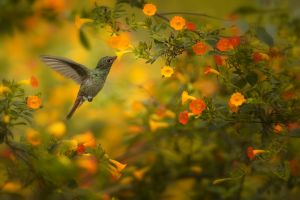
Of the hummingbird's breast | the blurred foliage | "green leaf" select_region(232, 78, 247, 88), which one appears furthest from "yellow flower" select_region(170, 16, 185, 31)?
the hummingbird's breast

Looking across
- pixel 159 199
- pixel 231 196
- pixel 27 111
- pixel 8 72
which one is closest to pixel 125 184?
pixel 159 199

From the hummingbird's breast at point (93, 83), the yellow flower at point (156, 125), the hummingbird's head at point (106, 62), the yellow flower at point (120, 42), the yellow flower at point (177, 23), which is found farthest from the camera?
the yellow flower at point (156, 125)

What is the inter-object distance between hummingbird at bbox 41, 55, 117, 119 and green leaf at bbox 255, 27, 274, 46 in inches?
31.1

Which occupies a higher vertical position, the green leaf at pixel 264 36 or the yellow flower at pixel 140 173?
the green leaf at pixel 264 36

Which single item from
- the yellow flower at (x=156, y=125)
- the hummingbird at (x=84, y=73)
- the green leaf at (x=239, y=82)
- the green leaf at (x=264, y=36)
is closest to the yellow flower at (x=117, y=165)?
the hummingbird at (x=84, y=73)

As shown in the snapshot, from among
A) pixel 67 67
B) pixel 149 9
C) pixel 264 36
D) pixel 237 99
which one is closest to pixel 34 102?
pixel 67 67

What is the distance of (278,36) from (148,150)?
1236mm

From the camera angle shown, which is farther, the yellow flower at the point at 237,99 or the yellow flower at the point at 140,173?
the yellow flower at the point at 140,173

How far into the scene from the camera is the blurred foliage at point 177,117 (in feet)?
8.39

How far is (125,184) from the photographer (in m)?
3.62

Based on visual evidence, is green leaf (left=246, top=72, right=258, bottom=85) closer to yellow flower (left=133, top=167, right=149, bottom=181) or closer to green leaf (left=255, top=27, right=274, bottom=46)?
green leaf (left=255, top=27, right=274, bottom=46)

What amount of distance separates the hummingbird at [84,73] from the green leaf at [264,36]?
0.79 meters

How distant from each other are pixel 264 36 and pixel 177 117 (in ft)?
2.51

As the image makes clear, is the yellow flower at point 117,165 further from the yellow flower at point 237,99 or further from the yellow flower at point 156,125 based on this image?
the yellow flower at point 156,125
